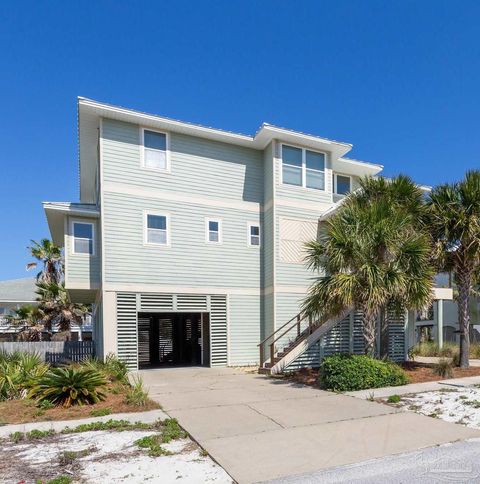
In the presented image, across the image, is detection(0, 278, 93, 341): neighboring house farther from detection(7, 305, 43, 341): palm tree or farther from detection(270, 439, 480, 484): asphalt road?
detection(270, 439, 480, 484): asphalt road

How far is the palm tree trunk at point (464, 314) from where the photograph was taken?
14.3 meters

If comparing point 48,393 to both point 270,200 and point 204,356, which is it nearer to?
point 204,356

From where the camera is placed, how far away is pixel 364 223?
1248cm

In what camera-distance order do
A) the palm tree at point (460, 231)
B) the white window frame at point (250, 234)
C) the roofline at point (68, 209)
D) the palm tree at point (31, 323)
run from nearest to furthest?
1. the palm tree at point (460, 231)
2. the roofline at point (68, 209)
3. the white window frame at point (250, 234)
4. the palm tree at point (31, 323)

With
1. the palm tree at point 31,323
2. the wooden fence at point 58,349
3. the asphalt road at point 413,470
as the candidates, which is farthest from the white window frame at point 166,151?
the palm tree at point 31,323

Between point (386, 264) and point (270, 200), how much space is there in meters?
6.33

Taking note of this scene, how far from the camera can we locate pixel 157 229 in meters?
16.5

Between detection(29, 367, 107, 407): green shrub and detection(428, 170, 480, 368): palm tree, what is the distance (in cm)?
1076

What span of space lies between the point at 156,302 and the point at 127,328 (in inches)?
53.8

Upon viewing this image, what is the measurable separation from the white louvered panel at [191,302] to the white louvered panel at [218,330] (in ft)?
1.11

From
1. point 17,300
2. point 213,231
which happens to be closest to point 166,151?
point 213,231

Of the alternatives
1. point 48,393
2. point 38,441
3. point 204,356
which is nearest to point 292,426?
point 38,441

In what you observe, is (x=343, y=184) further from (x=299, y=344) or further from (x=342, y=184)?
(x=299, y=344)

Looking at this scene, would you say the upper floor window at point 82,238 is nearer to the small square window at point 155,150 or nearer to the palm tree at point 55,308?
the small square window at point 155,150
